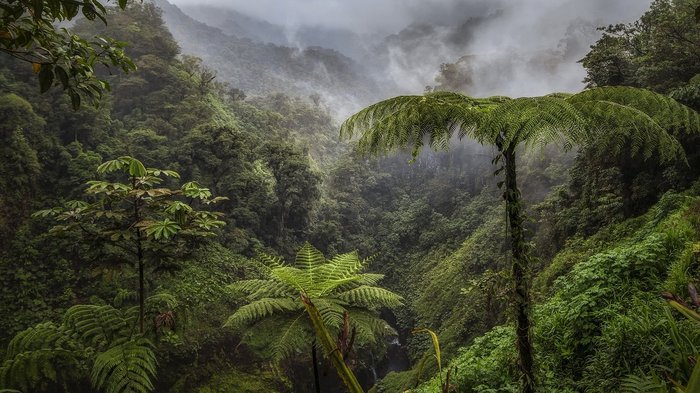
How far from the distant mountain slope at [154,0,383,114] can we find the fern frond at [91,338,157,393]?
2412 inches

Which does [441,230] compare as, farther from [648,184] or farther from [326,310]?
[326,310]

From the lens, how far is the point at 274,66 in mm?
73562

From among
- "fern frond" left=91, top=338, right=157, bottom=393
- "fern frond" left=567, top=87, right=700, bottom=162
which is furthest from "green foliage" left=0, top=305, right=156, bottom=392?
"fern frond" left=567, top=87, right=700, bottom=162

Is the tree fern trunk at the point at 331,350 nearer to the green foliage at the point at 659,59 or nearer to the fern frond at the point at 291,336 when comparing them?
the fern frond at the point at 291,336

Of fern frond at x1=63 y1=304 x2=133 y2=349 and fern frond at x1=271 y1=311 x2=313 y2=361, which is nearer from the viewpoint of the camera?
fern frond at x1=271 y1=311 x2=313 y2=361

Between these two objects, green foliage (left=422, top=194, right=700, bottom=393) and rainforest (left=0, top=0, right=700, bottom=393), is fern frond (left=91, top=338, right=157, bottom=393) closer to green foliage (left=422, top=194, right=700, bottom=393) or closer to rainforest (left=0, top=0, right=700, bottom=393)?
rainforest (left=0, top=0, right=700, bottom=393)

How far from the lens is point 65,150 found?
1362cm

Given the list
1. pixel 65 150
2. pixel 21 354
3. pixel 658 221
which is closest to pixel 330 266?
pixel 21 354

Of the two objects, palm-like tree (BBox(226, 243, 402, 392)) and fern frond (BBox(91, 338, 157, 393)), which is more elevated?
palm-like tree (BBox(226, 243, 402, 392))

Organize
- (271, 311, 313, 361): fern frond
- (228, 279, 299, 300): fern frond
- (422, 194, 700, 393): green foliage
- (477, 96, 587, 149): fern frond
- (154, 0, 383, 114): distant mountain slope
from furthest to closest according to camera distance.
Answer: (154, 0, 383, 114): distant mountain slope → (228, 279, 299, 300): fern frond → (422, 194, 700, 393): green foliage → (271, 311, 313, 361): fern frond → (477, 96, 587, 149): fern frond

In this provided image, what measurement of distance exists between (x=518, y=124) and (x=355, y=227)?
2390cm

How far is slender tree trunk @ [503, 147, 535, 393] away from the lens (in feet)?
9.53

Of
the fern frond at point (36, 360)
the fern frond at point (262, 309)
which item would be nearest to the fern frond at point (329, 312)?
the fern frond at point (262, 309)

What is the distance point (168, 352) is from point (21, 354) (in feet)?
28.8
